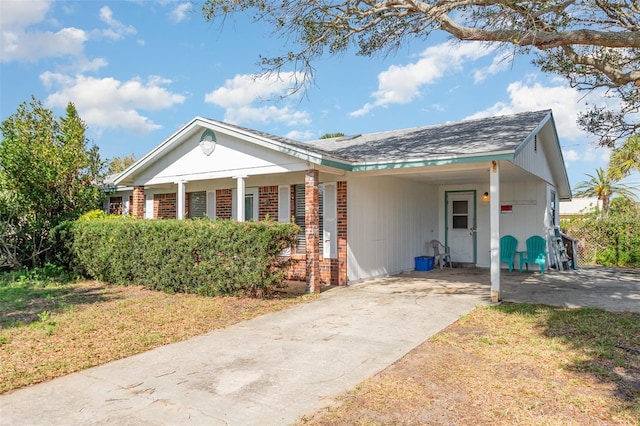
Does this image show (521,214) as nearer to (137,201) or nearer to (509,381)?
(509,381)

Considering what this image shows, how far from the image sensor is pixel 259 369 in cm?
441

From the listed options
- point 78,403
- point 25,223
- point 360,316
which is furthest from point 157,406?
point 25,223

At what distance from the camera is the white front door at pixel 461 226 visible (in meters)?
13.6

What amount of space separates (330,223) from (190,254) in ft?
10.7

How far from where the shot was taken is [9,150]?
1150 cm

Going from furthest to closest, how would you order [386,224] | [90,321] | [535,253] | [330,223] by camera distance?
[535,253], [386,224], [330,223], [90,321]

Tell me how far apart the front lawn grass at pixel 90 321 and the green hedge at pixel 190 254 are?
32 cm

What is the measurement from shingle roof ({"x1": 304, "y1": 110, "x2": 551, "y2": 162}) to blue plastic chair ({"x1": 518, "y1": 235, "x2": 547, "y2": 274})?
3764mm

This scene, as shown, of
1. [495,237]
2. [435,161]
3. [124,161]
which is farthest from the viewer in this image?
[124,161]

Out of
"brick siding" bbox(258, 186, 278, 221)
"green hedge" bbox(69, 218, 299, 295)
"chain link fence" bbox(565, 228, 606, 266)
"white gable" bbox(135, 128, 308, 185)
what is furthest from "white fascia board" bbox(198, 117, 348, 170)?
"chain link fence" bbox(565, 228, 606, 266)

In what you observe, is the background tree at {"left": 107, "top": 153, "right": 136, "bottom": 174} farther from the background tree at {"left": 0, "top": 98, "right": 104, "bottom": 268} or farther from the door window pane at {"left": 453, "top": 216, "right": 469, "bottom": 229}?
the door window pane at {"left": 453, "top": 216, "right": 469, "bottom": 229}

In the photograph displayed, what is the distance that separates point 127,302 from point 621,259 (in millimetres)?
16181

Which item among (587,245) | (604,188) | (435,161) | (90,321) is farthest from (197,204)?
(604,188)

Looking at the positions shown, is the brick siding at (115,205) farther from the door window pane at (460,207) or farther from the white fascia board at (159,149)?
the door window pane at (460,207)
